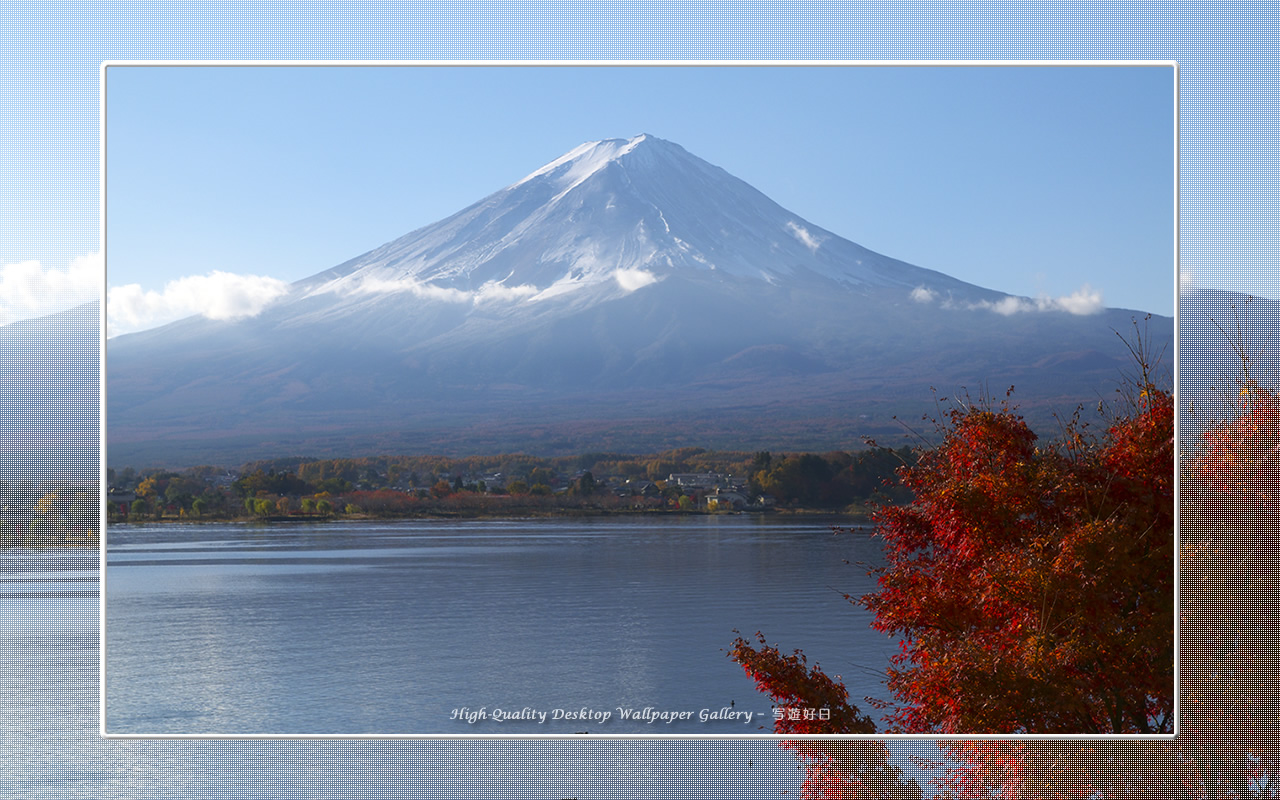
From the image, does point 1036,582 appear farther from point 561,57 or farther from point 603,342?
point 561,57

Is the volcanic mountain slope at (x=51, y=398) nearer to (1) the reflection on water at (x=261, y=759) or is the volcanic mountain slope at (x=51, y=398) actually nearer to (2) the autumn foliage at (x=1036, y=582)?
(1) the reflection on water at (x=261, y=759)

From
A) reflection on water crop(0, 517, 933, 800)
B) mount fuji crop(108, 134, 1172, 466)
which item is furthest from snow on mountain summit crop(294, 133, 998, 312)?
reflection on water crop(0, 517, 933, 800)

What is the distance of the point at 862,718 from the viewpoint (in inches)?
159

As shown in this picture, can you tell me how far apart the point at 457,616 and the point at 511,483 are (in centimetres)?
69

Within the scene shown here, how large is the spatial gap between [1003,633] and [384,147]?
3.39 m

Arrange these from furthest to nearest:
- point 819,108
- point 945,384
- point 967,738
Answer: point 945,384 < point 819,108 < point 967,738

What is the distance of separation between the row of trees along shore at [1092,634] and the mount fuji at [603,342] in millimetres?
627

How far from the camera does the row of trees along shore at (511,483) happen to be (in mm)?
4652

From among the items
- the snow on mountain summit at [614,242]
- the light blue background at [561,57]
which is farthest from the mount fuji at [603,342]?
the light blue background at [561,57]

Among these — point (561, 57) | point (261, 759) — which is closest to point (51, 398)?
point (261, 759)

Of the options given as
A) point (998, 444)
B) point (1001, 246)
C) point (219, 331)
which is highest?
point (1001, 246)

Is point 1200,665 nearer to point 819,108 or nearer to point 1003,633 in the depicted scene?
point 1003,633

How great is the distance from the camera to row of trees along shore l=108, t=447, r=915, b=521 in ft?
Answer: 15.3

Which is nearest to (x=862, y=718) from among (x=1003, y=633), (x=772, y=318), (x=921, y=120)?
(x=1003, y=633)
